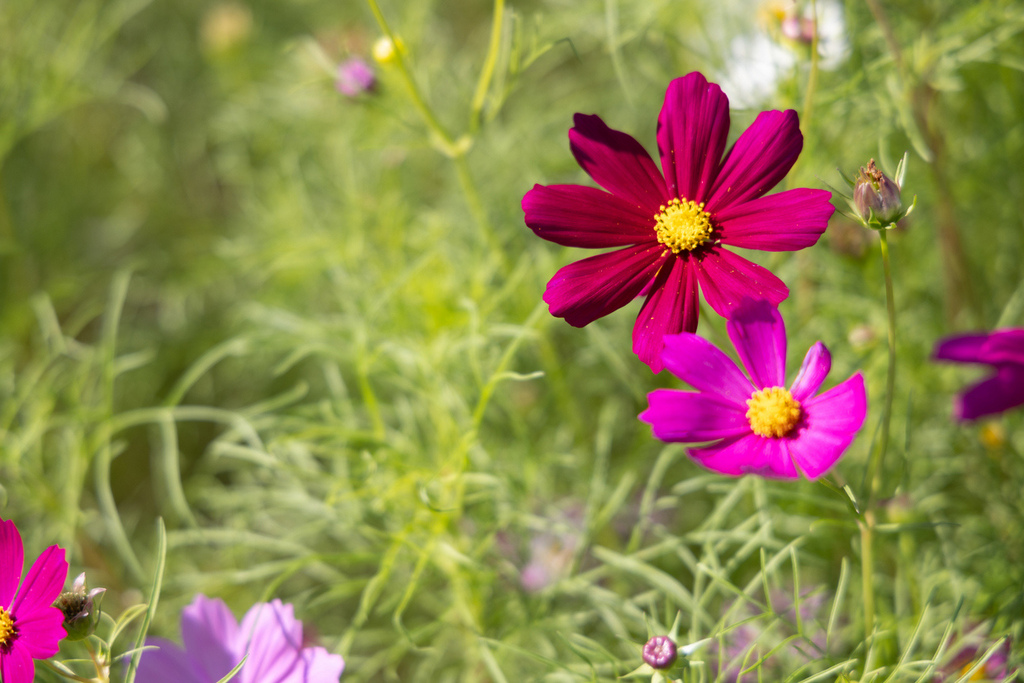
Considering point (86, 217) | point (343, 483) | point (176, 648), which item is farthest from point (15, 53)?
point (176, 648)

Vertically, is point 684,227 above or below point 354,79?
below

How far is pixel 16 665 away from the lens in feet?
1.49

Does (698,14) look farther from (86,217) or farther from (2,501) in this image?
(86,217)

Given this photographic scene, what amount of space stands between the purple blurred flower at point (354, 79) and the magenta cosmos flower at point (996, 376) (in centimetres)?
68

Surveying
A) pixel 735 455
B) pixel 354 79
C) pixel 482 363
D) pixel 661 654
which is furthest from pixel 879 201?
pixel 354 79

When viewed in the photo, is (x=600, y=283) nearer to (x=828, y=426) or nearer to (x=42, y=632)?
(x=828, y=426)

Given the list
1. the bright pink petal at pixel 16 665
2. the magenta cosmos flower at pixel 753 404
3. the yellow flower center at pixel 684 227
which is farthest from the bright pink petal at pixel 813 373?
the bright pink petal at pixel 16 665

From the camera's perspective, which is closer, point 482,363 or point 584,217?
point 584,217

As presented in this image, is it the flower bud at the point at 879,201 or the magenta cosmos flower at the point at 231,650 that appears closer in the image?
the flower bud at the point at 879,201

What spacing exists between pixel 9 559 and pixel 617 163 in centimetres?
47

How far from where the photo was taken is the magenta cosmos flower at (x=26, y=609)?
1.44 feet

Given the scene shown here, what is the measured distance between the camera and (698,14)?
1035 mm

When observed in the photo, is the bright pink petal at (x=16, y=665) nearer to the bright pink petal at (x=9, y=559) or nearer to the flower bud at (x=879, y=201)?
the bright pink petal at (x=9, y=559)

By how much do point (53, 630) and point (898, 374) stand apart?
82 centimetres
